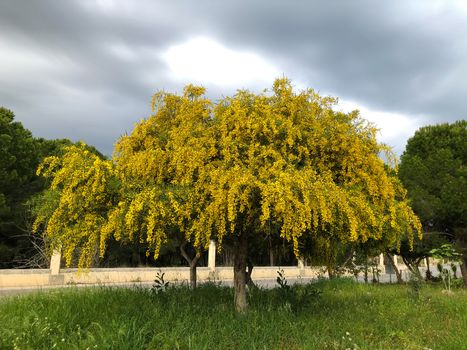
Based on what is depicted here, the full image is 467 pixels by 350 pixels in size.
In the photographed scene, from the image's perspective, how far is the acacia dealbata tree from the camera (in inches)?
283

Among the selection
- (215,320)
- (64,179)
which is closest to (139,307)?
(215,320)

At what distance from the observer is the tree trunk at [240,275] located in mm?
9422

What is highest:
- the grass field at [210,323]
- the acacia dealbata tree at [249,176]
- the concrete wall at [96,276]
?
the acacia dealbata tree at [249,176]

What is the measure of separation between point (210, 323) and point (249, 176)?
303 cm

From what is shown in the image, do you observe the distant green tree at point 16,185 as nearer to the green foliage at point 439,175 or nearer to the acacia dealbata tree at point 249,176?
the acacia dealbata tree at point 249,176

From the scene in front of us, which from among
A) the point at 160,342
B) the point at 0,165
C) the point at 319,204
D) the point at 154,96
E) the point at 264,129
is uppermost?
the point at 0,165

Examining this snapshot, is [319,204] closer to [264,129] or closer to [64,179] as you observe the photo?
[264,129]

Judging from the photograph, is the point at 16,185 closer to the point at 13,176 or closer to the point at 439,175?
the point at 13,176

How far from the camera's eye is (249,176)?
23.5 ft

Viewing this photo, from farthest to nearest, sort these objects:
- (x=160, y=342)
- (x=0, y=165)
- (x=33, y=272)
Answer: (x=0, y=165)
(x=33, y=272)
(x=160, y=342)

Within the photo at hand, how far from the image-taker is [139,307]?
350 inches

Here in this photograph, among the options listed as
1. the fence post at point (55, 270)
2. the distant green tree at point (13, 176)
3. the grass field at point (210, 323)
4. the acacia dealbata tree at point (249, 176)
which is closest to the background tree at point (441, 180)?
the grass field at point (210, 323)

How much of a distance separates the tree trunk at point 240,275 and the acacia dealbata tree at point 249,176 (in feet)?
0.08

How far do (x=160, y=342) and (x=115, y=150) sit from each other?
480cm
